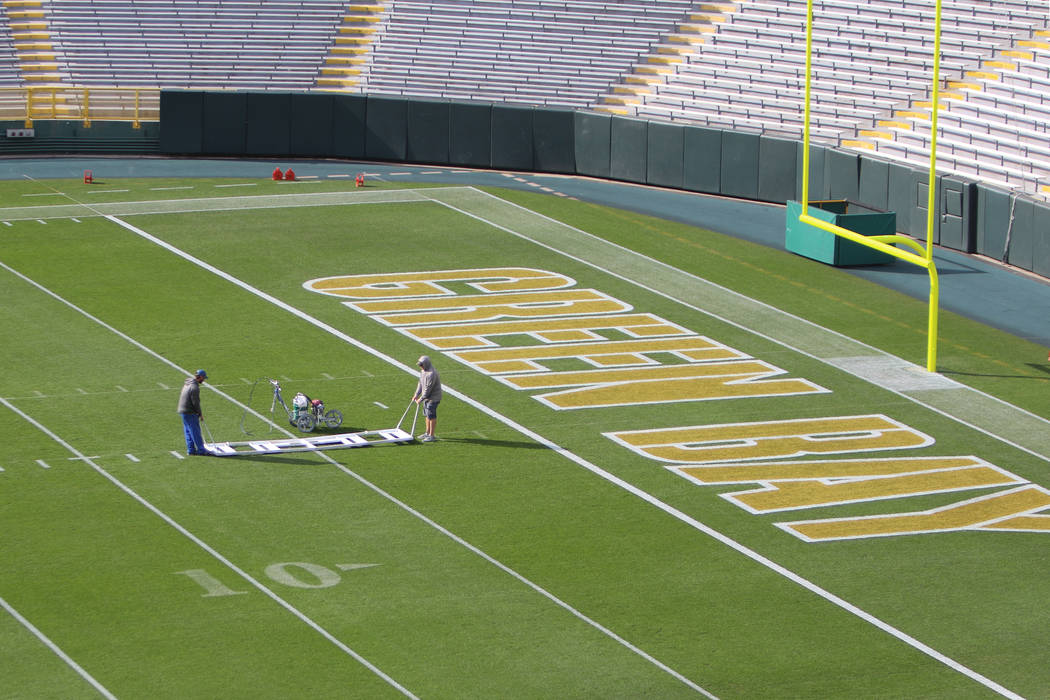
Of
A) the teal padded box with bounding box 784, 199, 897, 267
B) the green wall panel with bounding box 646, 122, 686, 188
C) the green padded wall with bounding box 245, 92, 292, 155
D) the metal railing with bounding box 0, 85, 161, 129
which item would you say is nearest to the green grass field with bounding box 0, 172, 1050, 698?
the teal padded box with bounding box 784, 199, 897, 267

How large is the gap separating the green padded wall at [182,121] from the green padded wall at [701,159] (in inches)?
497

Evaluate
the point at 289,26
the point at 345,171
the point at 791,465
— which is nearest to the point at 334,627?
the point at 791,465

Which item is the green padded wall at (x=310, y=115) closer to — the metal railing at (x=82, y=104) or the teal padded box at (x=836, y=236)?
the metal railing at (x=82, y=104)

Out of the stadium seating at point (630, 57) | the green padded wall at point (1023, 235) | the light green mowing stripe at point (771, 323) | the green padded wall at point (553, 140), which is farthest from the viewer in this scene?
the green padded wall at point (553, 140)

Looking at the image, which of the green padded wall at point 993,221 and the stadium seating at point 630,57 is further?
→ the stadium seating at point 630,57

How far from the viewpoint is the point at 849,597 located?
18719 mm

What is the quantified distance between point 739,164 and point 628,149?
10.9 ft

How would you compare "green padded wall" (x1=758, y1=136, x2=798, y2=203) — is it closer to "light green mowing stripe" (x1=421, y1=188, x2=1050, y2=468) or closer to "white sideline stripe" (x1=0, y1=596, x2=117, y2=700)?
"light green mowing stripe" (x1=421, y1=188, x2=1050, y2=468)

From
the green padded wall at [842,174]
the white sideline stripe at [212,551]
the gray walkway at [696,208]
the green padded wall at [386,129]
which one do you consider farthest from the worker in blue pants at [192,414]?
the green padded wall at [386,129]

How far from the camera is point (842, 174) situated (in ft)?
125

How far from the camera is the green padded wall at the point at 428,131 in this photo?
1770 inches

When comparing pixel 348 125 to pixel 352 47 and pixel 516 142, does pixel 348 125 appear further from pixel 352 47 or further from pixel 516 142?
pixel 352 47

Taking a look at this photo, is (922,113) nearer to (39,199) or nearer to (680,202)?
(680,202)

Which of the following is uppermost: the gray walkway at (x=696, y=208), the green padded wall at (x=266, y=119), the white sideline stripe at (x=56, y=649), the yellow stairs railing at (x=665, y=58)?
the yellow stairs railing at (x=665, y=58)
